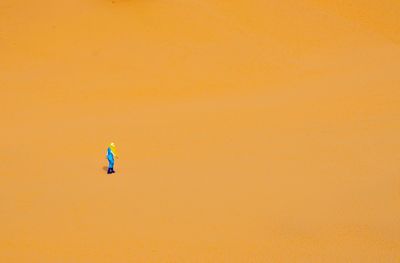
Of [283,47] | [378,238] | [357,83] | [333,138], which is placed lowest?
[378,238]

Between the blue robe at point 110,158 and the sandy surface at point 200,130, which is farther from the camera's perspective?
the blue robe at point 110,158

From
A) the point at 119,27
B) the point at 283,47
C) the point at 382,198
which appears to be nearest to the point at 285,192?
the point at 382,198

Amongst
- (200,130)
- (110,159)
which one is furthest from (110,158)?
(200,130)

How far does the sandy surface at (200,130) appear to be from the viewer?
6.54 meters

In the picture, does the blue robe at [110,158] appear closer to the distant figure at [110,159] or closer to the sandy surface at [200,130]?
the distant figure at [110,159]

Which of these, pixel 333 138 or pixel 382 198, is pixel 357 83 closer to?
pixel 333 138

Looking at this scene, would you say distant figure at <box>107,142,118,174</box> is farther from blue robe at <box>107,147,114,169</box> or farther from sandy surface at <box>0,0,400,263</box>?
sandy surface at <box>0,0,400,263</box>

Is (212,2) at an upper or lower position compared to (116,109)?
upper

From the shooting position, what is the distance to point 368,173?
869cm

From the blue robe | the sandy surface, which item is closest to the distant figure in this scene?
the blue robe

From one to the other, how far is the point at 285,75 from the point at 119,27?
6853 millimetres

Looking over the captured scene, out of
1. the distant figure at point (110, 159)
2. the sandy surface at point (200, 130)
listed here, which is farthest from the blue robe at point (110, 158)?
the sandy surface at point (200, 130)

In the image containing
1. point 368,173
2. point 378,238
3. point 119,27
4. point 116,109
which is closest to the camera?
point 378,238

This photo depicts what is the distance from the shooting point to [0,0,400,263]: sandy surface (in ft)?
21.5
